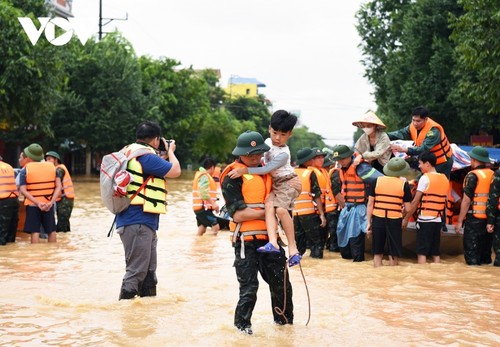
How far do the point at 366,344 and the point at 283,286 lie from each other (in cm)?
91

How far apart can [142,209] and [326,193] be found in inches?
212

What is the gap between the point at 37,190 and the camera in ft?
46.0

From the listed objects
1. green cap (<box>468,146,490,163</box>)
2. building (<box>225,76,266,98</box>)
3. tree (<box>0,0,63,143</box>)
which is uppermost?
building (<box>225,76,266,98</box>)

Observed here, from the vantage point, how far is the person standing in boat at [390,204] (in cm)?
1132

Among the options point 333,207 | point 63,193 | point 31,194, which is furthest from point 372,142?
point 63,193

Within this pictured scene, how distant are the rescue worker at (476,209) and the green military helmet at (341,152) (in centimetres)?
191

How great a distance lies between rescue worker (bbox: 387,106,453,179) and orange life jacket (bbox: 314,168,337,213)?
144 centimetres

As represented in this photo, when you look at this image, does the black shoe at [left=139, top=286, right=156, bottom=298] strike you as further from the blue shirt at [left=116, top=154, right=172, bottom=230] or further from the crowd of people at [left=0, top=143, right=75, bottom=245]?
the crowd of people at [left=0, top=143, right=75, bottom=245]

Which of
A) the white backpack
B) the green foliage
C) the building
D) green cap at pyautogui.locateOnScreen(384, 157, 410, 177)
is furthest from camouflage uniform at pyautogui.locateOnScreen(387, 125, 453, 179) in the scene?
the building

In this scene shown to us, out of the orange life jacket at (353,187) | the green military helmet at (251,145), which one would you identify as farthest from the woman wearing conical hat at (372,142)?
the green military helmet at (251,145)

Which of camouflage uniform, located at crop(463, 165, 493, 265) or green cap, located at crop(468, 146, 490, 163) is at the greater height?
green cap, located at crop(468, 146, 490, 163)

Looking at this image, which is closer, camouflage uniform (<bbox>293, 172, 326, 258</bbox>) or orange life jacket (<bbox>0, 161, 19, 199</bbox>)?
camouflage uniform (<bbox>293, 172, 326, 258</bbox>)

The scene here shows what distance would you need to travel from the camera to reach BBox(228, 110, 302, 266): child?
679 cm

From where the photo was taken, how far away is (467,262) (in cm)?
1191
